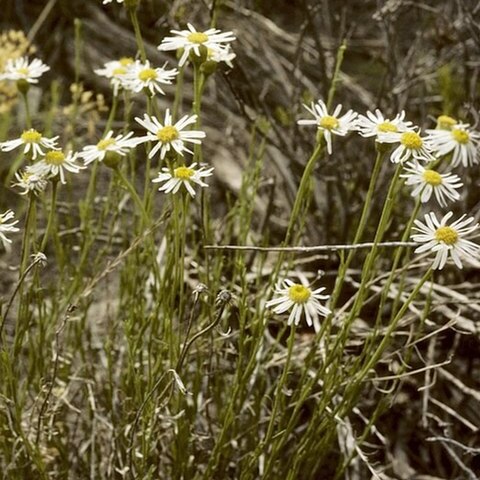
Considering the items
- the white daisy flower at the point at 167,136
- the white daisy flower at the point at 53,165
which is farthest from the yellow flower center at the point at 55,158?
the white daisy flower at the point at 167,136

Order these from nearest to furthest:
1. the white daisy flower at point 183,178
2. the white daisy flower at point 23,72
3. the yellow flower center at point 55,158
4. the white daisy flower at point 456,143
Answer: the white daisy flower at point 183,178 → the yellow flower center at point 55,158 → the white daisy flower at point 456,143 → the white daisy flower at point 23,72

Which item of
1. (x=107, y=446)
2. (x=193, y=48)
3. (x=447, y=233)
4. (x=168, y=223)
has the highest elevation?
(x=193, y=48)

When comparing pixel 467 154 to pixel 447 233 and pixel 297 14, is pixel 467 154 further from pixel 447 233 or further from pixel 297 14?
pixel 297 14

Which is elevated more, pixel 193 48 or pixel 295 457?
pixel 193 48

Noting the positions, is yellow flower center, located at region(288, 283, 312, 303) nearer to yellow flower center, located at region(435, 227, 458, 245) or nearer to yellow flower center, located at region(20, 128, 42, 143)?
yellow flower center, located at region(435, 227, 458, 245)

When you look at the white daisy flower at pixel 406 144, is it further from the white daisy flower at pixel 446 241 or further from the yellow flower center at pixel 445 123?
the yellow flower center at pixel 445 123

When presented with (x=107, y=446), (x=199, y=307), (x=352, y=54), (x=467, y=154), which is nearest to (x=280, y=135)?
(x=199, y=307)

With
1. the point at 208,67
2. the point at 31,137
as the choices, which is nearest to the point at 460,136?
the point at 208,67

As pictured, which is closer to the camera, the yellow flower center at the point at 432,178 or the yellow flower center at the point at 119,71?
the yellow flower center at the point at 432,178
